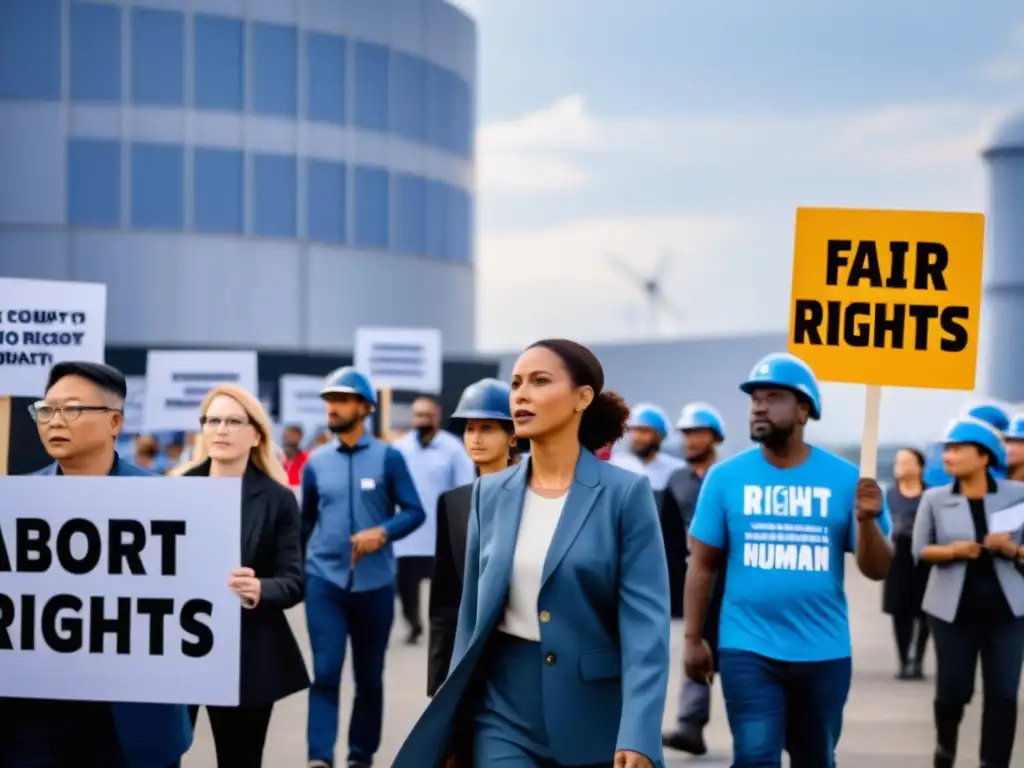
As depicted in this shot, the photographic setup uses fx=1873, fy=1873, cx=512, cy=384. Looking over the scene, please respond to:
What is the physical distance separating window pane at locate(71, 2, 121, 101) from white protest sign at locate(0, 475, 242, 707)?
135 feet

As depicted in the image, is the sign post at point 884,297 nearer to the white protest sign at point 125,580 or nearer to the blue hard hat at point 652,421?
the white protest sign at point 125,580

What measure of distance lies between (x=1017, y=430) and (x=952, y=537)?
9.88 feet

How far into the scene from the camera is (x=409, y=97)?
51062 mm

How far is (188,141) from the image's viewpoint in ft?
152

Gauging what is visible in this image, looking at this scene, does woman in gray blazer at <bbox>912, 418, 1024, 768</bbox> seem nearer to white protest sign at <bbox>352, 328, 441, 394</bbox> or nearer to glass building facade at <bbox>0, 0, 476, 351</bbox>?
white protest sign at <bbox>352, 328, 441, 394</bbox>

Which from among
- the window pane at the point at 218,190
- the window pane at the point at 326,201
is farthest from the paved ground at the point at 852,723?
the window pane at the point at 326,201

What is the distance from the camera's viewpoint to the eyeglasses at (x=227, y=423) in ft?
23.3

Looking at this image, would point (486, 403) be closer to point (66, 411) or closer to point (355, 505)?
point (66, 411)

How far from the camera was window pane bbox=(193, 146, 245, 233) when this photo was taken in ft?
153

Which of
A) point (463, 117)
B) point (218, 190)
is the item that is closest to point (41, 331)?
point (218, 190)

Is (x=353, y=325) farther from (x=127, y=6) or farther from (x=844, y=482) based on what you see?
(x=844, y=482)

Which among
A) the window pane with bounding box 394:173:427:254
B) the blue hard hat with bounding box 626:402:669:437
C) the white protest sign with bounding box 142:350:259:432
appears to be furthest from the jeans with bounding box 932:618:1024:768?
the window pane with bounding box 394:173:427:254

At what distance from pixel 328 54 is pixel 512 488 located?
4453 cm

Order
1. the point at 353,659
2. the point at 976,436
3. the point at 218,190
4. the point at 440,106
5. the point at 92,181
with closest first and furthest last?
the point at 976,436 < the point at 353,659 < the point at 92,181 < the point at 218,190 < the point at 440,106
